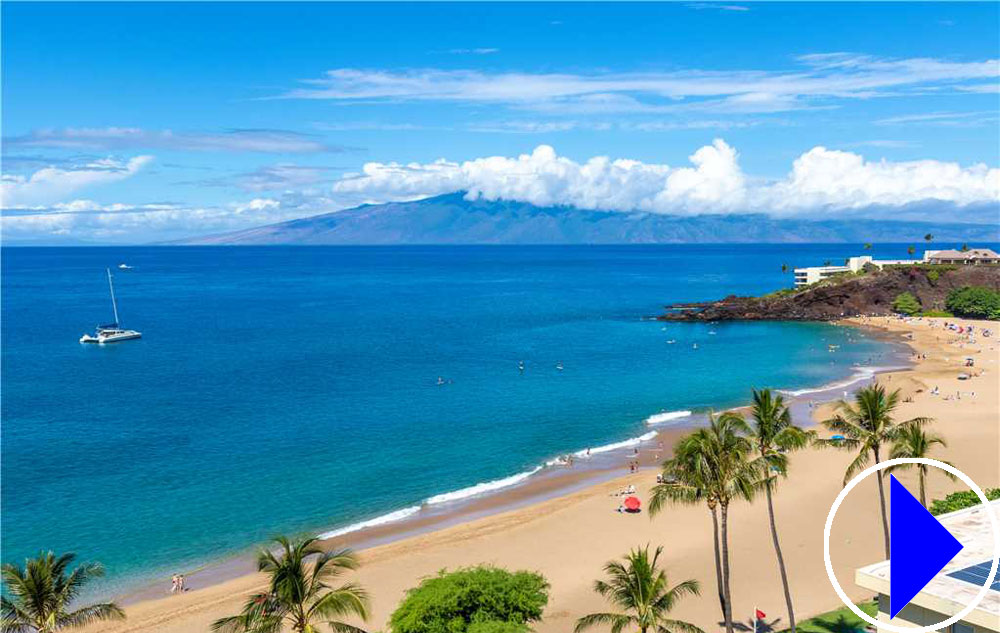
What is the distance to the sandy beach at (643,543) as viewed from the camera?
37344mm

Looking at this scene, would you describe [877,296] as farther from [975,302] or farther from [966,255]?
[966,255]

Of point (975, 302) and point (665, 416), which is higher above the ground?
point (665, 416)

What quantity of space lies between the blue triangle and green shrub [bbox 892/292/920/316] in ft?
461

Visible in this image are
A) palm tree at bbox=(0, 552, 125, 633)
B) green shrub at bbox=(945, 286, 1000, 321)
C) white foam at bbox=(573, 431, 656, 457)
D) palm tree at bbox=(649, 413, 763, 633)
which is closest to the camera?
palm tree at bbox=(0, 552, 125, 633)

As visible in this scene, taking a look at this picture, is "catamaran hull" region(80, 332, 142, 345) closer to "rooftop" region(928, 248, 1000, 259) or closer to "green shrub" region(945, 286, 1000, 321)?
"green shrub" region(945, 286, 1000, 321)

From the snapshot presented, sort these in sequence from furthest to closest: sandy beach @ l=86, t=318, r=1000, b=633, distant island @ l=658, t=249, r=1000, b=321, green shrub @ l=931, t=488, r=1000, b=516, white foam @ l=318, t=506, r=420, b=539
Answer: distant island @ l=658, t=249, r=1000, b=321
white foam @ l=318, t=506, r=420, b=539
sandy beach @ l=86, t=318, r=1000, b=633
green shrub @ l=931, t=488, r=1000, b=516

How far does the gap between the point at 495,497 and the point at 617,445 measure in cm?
1630

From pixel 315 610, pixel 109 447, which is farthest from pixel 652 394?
pixel 315 610

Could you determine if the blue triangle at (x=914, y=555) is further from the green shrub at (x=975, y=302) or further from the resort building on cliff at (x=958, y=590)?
the green shrub at (x=975, y=302)

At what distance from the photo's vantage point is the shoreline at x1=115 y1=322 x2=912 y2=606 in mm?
43531

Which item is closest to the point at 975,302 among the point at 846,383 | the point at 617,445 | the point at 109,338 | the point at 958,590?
the point at 846,383

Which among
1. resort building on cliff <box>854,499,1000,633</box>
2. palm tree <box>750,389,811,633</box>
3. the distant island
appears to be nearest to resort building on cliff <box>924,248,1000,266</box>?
the distant island

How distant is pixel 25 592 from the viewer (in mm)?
23109

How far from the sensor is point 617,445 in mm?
67000
